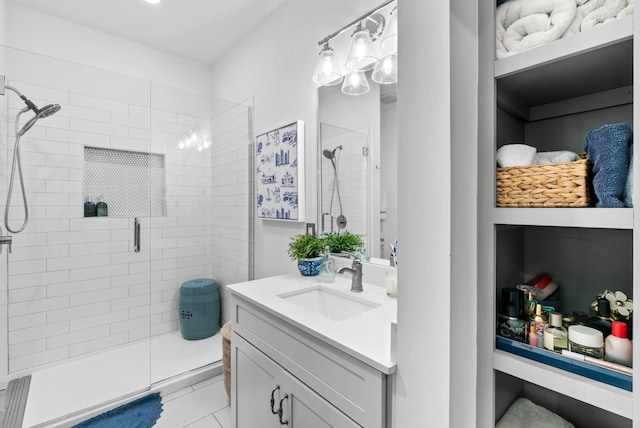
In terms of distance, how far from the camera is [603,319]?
0.60m

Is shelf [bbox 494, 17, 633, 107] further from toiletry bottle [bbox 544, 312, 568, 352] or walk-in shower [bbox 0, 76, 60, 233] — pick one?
walk-in shower [bbox 0, 76, 60, 233]

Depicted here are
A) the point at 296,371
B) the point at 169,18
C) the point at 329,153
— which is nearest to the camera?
the point at 296,371

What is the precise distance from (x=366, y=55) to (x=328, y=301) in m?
1.24

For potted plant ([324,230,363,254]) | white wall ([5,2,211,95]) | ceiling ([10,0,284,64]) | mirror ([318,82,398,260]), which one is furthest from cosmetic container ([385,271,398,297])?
white wall ([5,2,211,95])

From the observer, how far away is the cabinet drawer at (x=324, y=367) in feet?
2.73

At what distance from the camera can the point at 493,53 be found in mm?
626

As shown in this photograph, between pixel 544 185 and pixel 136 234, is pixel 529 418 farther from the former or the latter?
pixel 136 234

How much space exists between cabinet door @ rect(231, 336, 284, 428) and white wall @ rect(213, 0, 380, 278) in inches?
27.7

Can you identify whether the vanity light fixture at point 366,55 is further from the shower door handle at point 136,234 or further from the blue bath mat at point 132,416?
the blue bath mat at point 132,416

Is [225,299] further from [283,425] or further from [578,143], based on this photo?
[578,143]

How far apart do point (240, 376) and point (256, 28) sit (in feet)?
8.12

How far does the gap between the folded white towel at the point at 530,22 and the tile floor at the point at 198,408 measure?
7.20 ft

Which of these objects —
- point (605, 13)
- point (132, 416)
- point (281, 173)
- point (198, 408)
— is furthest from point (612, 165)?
point (132, 416)

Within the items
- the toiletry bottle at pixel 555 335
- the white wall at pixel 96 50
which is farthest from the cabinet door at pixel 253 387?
the white wall at pixel 96 50
